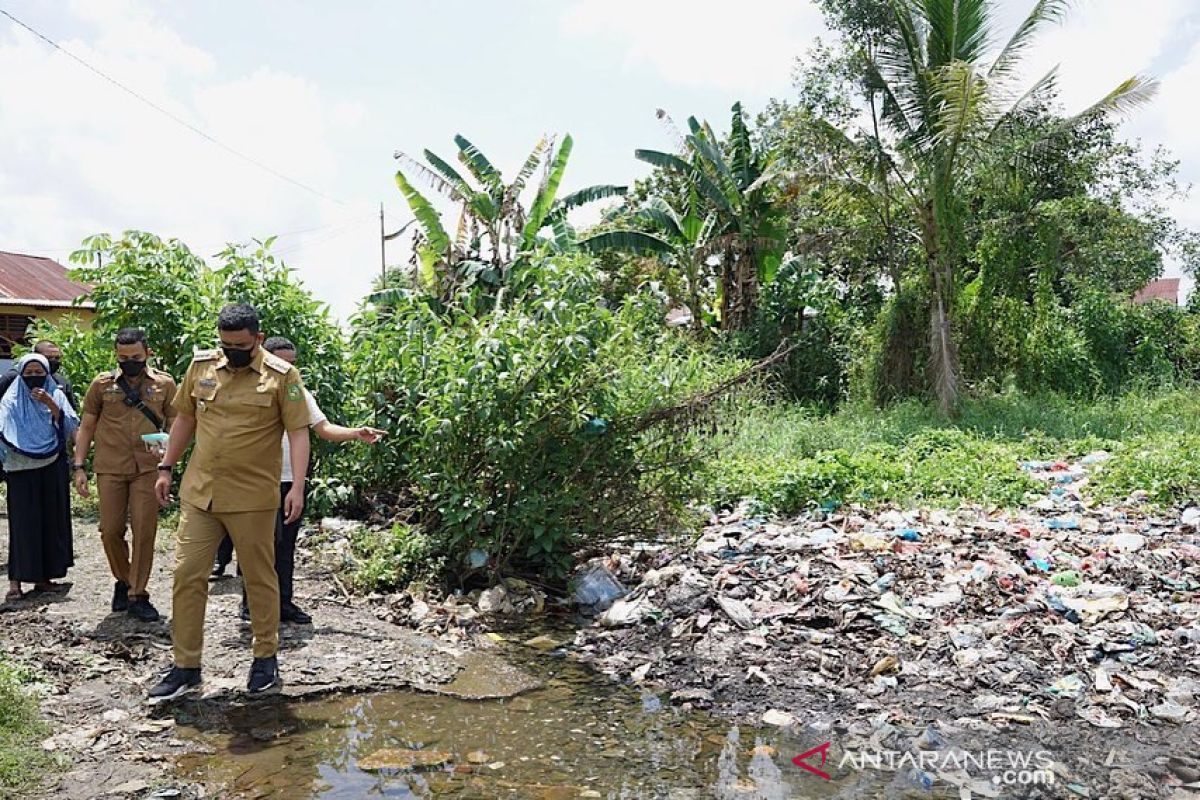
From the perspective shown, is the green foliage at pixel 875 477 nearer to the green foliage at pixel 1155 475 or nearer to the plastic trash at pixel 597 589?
the green foliage at pixel 1155 475

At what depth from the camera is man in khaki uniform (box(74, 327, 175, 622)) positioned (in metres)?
5.06

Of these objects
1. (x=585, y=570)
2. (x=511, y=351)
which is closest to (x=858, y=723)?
(x=585, y=570)

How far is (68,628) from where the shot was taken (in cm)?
497

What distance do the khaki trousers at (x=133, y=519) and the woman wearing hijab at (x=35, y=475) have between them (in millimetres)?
674

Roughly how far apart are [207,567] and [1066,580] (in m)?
4.70

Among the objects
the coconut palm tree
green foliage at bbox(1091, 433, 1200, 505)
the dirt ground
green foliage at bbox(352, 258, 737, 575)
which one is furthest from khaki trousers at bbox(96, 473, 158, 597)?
the coconut palm tree

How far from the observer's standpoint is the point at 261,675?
4.29 m

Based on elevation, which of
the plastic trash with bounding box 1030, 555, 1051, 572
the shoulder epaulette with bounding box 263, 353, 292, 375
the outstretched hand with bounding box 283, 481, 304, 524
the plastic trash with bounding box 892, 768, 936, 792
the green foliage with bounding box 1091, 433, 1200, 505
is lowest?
the plastic trash with bounding box 892, 768, 936, 792

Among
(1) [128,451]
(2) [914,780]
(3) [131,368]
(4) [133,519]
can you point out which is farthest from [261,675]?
(2) [914,780]

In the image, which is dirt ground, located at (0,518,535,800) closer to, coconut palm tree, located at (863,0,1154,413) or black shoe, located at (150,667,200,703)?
black shoe, located at (150,667,200,703)

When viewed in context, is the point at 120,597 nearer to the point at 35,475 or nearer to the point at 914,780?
the point at 35,475

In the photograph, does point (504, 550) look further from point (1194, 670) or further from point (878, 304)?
point (878, 304)

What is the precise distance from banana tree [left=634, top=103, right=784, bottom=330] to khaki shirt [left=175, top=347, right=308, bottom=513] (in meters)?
12.7

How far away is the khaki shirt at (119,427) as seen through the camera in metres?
5.05
